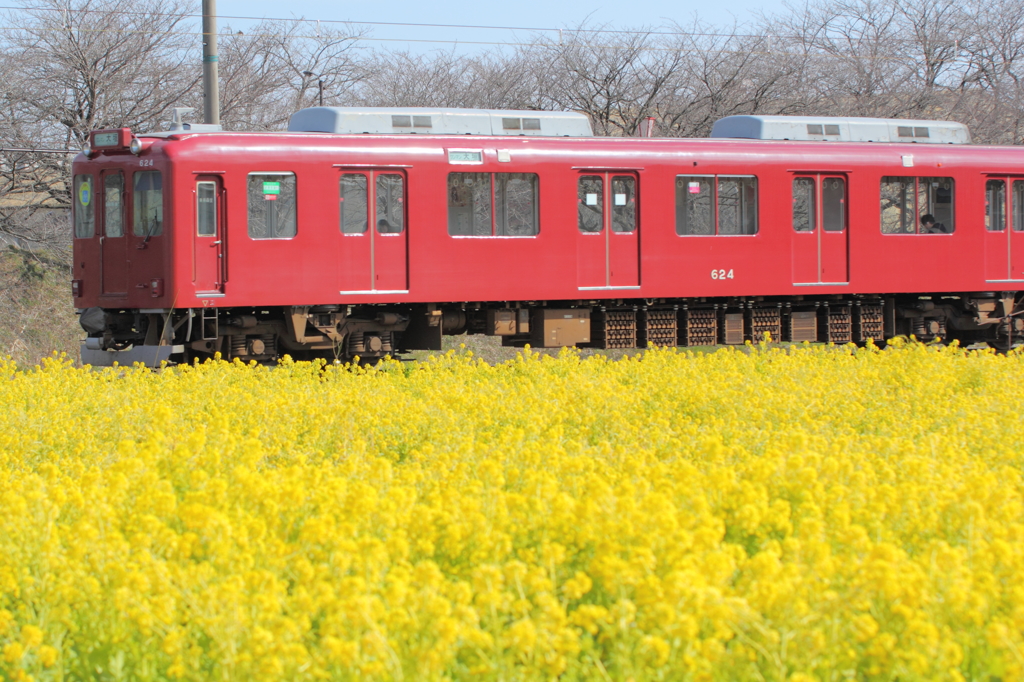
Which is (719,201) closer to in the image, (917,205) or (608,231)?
(608,231)

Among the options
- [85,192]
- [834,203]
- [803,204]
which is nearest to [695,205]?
[803,204]

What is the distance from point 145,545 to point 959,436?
5.14 meters

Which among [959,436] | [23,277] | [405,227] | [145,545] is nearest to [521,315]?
[405,227]

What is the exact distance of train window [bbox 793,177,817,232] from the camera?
15.8 meters

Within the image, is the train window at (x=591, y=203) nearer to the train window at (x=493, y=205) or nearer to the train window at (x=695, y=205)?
the train window at (x=493, y=205)

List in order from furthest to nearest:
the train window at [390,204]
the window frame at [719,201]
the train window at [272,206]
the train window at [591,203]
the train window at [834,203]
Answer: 1. the train window at [834,203]
2. the window frame at [719,201]
3. the train window at [591,203]
4. the train window at [390,204]
5. the train window at [272,206]

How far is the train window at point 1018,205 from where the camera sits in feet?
57.0

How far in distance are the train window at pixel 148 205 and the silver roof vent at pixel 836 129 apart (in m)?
8.09

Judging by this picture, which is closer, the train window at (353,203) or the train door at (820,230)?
the train window at (353,203)

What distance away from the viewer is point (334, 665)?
3553 millimetres

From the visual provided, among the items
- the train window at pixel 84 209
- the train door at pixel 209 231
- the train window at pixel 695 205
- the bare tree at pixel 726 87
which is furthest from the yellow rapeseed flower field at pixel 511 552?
the bare tree at pixel 726 87

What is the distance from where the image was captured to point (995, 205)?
17188 millimetres

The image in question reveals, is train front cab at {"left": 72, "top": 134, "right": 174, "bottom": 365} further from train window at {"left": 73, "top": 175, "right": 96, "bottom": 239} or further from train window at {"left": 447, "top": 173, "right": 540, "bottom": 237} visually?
train window at {"left": 447, "top": 173, "right": 540, "bottom": 237}

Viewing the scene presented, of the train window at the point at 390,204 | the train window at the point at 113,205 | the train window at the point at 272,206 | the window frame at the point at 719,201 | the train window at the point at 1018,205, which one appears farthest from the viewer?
the train window at the point at 1018,205
